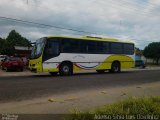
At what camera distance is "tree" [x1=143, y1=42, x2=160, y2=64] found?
95119 mm

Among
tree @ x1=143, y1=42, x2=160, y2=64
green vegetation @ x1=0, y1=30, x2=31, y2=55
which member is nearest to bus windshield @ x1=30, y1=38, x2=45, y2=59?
green vegetation @ x1=0, y1=30, x2=31, y2=55

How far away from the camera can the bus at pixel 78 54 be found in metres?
23.7

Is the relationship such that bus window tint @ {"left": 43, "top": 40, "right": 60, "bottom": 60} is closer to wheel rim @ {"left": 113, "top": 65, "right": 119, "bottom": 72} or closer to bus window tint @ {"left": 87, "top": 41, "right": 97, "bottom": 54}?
bus window tint @ {"left": 87, "top": 41, "right": 97, "bottom": 54}

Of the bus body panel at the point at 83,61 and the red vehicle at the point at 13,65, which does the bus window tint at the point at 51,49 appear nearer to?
the bus body panel at the point at 83,61

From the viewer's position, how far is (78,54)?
83.6 feet

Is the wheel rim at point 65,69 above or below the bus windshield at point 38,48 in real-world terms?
below

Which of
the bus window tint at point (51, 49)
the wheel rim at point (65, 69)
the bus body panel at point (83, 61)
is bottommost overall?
the wheel rim at point (65, 69)

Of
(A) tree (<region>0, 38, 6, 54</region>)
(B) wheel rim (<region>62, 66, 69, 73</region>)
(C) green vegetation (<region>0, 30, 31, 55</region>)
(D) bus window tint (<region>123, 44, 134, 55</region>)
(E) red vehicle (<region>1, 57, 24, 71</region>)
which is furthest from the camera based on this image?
(C) green vegetation (<region>0, 30, 31, 55</region>)

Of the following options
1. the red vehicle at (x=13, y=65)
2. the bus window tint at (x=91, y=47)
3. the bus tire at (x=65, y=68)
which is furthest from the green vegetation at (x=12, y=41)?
the bus tire at (x=65, y=68)

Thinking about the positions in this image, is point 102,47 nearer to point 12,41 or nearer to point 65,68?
point 65,68

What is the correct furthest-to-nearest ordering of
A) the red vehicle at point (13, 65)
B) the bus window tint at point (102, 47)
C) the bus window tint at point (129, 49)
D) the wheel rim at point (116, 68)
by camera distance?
the red vehicle at point (13, 65) → the bus window tint at point (129, 49) → the wheel rim at point (116, 68) → the bus window tint at point (102, 47)

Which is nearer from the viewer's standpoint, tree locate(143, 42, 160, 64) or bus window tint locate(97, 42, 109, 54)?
bus window tint locate(97, 42, 109, 54)

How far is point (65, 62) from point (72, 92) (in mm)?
10761

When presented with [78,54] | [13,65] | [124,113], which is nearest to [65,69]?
[78,54]
